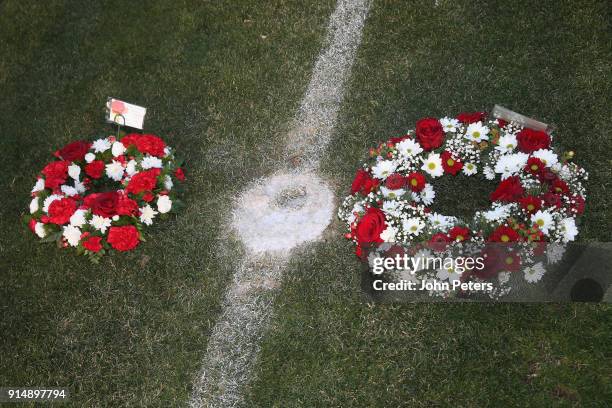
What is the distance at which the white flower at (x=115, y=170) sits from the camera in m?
5.66

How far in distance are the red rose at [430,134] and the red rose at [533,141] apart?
629 mm

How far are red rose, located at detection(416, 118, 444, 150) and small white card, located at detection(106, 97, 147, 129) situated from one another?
240 cm

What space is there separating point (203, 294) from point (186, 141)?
1.72 meters

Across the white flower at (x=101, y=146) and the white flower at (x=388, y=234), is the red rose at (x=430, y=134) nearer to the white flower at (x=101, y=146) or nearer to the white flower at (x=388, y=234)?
the white flower at (x=388, y=234)

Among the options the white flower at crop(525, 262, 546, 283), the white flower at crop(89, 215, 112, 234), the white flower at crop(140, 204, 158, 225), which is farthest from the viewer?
the white flower at crop(140, 204, 158, 225)

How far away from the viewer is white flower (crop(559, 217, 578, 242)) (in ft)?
15.5

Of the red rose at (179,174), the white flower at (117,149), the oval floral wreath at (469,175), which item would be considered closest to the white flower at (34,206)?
the white flower at (117,149)

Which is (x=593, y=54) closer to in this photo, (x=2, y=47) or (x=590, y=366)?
(x=590, y=366)

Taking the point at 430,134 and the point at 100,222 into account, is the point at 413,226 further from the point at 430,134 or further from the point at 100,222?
the point at 100,222

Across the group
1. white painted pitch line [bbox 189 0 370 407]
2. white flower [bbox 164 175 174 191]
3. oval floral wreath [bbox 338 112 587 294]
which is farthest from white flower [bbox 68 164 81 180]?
oval floral wreath [bbox 338 112 587 294]

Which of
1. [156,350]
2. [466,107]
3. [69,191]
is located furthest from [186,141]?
[466,107]

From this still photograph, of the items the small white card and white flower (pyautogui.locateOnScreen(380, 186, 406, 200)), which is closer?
white flower (pyautogui.locateOnScreen(380, 186, 406, 200))

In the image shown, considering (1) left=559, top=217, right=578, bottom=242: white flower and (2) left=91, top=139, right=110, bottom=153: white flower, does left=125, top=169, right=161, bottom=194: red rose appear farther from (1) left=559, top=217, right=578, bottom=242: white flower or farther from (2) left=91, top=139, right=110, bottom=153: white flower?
(1) left=559, top=217, right=578, bottom=242: white flower

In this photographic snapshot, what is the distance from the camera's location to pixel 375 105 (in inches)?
245
